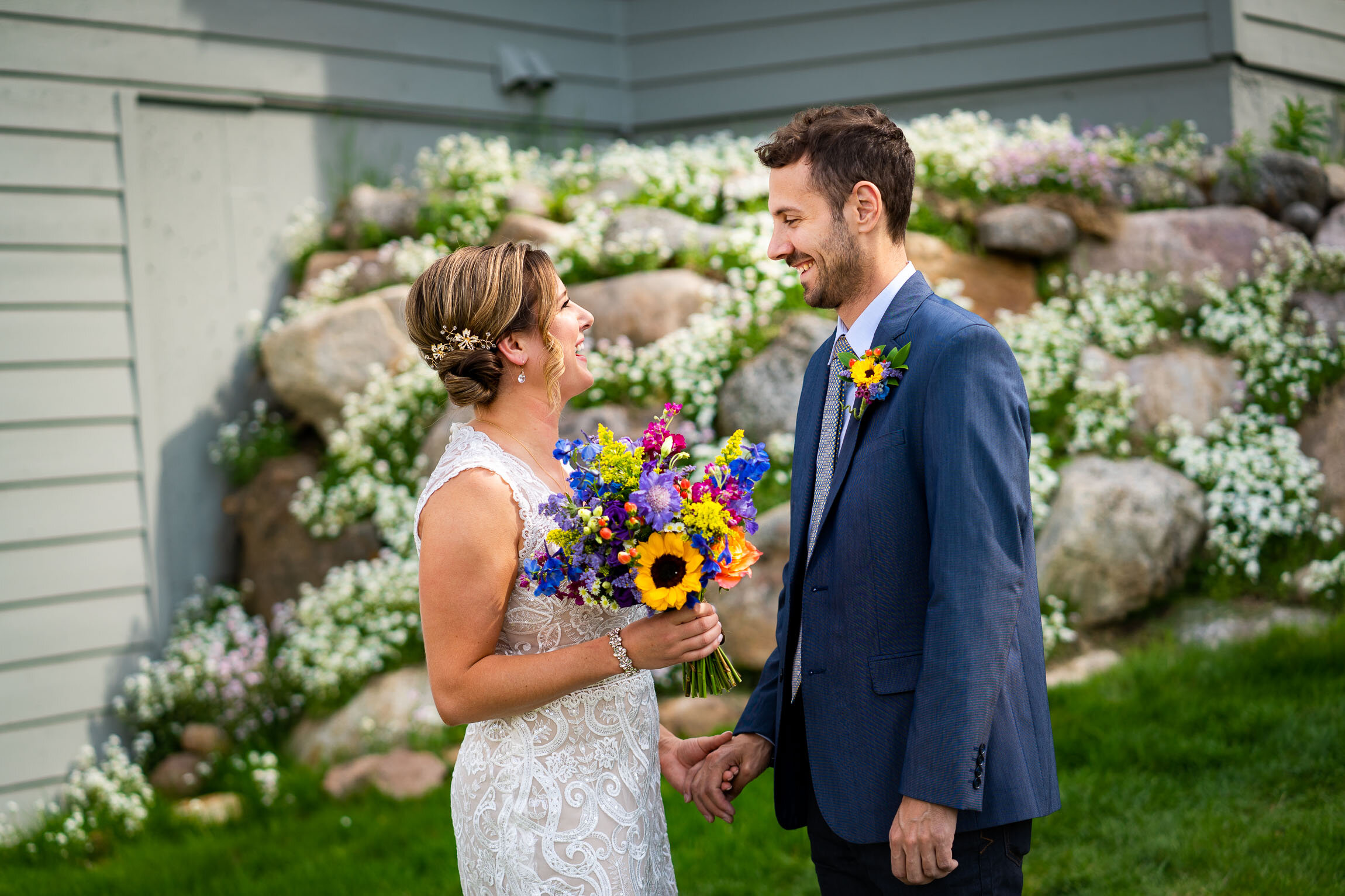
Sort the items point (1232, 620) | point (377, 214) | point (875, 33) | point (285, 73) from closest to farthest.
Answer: point (1232, 620), point (285, 73), point (377, 214), point (875, 33)

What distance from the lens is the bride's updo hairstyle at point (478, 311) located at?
2.45 meters

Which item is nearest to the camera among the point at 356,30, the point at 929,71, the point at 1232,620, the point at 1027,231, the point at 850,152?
the point at 850,152

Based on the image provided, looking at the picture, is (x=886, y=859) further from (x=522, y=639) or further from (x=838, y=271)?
(x=838, y=271)

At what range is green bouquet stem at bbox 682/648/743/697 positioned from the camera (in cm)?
248

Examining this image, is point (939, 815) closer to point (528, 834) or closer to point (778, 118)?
point (528, 834)

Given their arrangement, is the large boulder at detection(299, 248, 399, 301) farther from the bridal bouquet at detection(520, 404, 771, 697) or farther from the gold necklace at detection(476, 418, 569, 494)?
the bridal bouquet at detection(520, 404, 771, 697)

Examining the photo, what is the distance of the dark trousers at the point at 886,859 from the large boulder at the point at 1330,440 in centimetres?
410

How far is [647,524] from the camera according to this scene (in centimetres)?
214

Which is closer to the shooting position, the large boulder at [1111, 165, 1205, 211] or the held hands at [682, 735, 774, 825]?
the held hands at [682, 735, 774, 825]

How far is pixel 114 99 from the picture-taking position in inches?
250

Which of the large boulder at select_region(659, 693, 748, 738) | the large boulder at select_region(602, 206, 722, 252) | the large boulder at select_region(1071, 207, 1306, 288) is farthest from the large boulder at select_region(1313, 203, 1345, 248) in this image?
the large boulder at select_region(659, 693, 748, 738)

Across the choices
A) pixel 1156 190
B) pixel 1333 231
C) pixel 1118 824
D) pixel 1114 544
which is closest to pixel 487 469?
pixel 1118 824

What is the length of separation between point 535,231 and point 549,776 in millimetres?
5061

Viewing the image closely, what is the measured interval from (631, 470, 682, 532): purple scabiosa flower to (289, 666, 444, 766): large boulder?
11.6 feet
